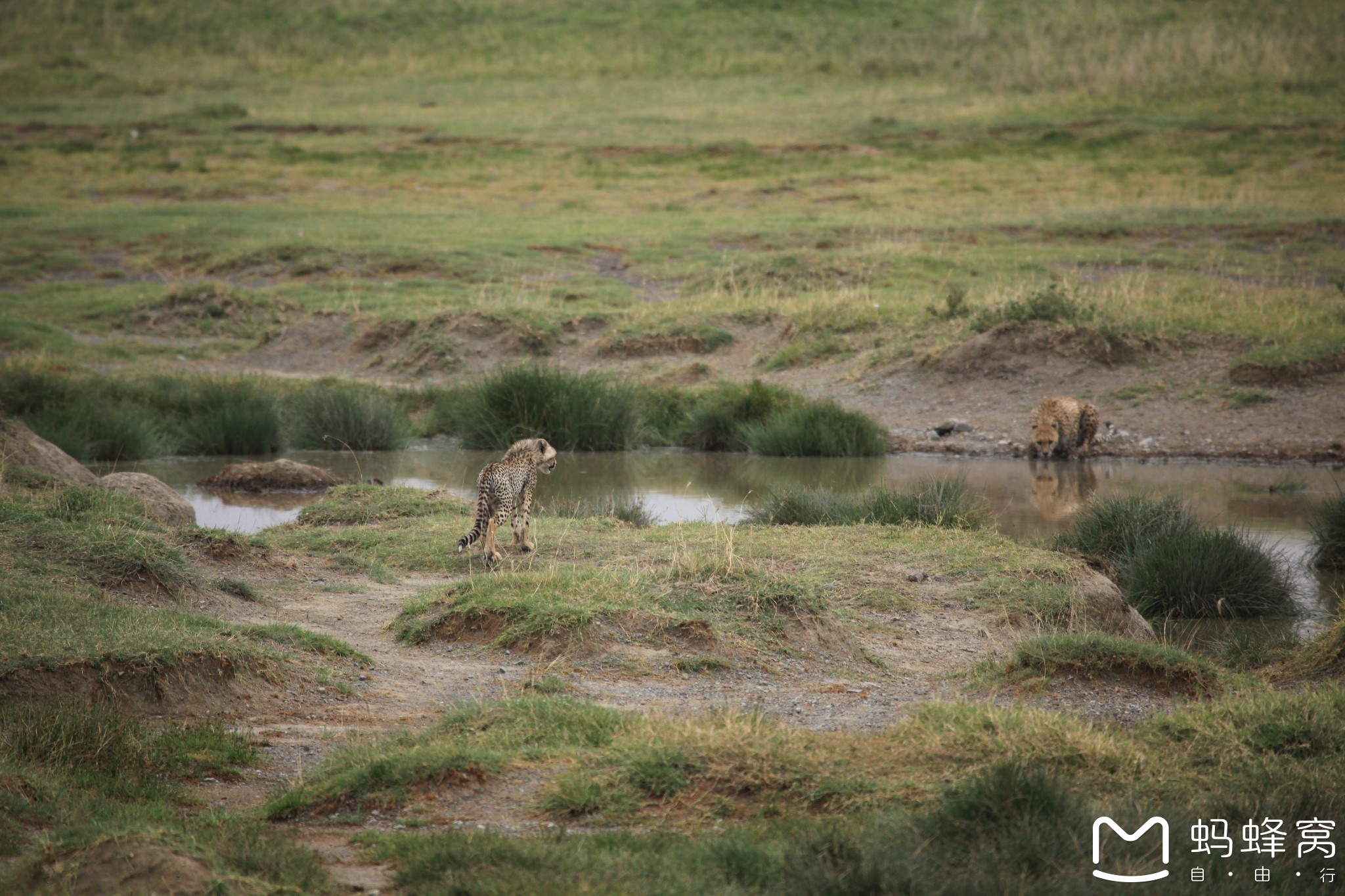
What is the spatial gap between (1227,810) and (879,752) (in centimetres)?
139

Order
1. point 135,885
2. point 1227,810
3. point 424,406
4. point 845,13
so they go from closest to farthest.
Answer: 1. point 135,885
2. point 1227,810
3. point 424,406
4. point 845,13

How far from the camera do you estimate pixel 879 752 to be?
5730 mm

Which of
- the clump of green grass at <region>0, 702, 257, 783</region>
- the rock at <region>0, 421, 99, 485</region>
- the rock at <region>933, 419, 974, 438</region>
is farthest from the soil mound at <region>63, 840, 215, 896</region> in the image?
the rock at <region>933, 419, 974, 438</region>

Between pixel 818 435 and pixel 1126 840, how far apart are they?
12.5 metres

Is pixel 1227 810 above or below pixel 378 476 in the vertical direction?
above

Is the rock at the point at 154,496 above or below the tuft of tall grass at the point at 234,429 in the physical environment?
above

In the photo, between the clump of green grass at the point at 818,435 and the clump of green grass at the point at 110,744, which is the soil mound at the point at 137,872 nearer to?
the clump of green grass at the point at 110,744

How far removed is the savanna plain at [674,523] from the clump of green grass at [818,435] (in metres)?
0.06

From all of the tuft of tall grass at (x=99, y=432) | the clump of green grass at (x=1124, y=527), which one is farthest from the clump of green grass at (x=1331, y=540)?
the tuft of tall grass at (x=99, y=432)

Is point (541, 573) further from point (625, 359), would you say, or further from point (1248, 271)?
point (1248, 271)

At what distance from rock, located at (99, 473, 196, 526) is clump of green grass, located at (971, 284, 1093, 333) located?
1273 cm

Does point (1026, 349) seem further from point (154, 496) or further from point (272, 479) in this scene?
point (154, 496)

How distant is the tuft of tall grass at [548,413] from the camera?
17.0 meters

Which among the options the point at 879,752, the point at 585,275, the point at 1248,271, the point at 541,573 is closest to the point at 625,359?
the point at 585,275
